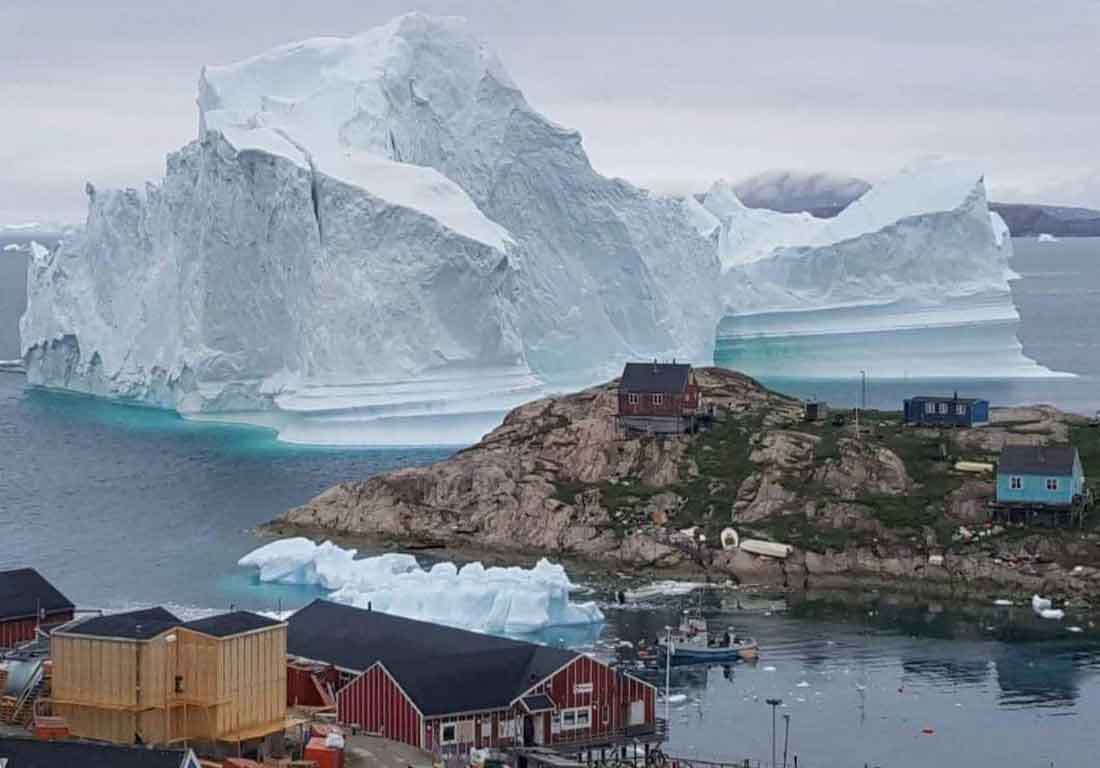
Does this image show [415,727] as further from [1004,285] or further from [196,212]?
[1004,285]

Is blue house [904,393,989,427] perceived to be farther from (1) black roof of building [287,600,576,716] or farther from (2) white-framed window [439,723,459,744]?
(2) white-framed window [439,723,459,744]

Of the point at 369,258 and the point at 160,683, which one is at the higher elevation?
the point at 369,258


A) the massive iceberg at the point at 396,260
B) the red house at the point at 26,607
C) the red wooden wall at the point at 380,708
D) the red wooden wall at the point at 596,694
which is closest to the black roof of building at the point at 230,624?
the red wooden wall at the point at 380,708

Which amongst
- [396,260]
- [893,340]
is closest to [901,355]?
[893,340]

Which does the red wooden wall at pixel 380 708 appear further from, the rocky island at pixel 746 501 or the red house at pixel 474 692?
the rocky island at pixel 746 501

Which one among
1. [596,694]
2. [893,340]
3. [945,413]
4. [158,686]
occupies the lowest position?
[596,694]

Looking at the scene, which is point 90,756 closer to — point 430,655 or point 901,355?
point 430,655
